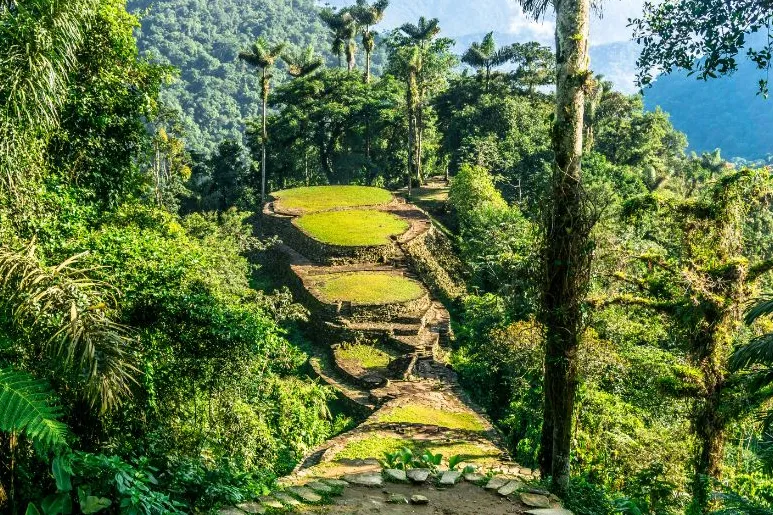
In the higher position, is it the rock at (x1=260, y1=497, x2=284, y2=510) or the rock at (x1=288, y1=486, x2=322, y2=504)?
the rock at (x1=260, y1=497, x2=284, y2=510)

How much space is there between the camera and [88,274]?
20.1 ft

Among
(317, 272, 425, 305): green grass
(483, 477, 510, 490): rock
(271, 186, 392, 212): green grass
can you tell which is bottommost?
(483, 477, 510, 490): rock

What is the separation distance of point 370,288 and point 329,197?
9.26 meters

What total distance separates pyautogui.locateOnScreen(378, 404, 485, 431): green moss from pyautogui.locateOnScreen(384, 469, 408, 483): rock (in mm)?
6081

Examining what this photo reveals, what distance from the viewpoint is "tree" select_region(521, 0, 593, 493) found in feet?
17.0

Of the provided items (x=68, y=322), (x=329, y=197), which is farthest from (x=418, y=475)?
(x=329, y=197)

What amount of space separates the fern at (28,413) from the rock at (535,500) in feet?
11.9

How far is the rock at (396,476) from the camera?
572 cm

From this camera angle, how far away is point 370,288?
65.2 ft

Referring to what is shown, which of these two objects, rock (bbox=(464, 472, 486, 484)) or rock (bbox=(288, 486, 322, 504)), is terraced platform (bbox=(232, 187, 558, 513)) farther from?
rock (bbox=(464, 472, 486, 484))

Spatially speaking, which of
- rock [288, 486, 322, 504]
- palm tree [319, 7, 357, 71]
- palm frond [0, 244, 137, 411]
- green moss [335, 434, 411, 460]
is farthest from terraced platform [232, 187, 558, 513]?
palm tree [319, 7, 357, 71]

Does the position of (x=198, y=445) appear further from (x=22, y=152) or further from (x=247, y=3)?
(x=247, y=3)

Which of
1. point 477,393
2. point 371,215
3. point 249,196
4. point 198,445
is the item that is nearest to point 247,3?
point 249,196

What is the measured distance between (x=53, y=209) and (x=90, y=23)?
8.19ft
